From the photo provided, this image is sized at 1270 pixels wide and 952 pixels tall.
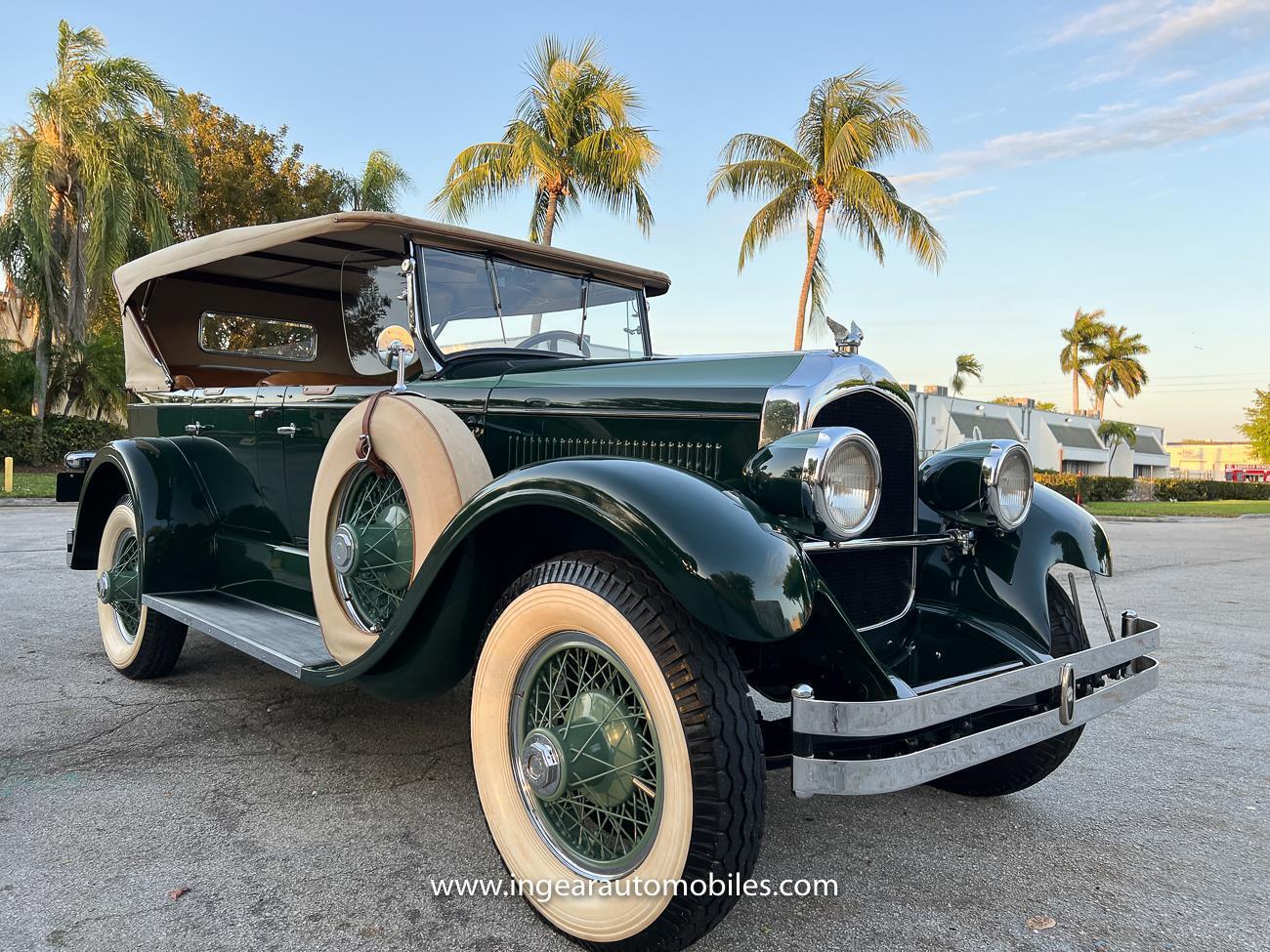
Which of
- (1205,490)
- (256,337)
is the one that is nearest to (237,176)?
(256,337)

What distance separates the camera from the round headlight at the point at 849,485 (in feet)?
6.82

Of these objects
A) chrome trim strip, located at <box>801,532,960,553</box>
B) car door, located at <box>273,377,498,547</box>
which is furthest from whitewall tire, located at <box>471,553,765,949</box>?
car door, located at <box>273,377,498,547</box>

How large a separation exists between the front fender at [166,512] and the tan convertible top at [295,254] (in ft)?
1.96

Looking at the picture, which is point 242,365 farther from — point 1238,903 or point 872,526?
point 1238,903

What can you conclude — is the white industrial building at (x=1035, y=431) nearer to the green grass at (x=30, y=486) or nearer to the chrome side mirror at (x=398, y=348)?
the green grass at (x=30, y=486)

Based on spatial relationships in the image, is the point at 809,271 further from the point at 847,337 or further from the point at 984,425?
the point at 984,425

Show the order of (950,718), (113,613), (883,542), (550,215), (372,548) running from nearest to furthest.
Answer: (950,718) < (883,542) < (372,548) < (113,613) < (550,215)

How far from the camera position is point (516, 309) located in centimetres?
352

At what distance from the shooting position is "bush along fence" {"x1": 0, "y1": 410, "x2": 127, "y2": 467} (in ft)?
63.7

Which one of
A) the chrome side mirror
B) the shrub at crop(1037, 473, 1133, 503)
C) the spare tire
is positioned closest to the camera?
the spare tire

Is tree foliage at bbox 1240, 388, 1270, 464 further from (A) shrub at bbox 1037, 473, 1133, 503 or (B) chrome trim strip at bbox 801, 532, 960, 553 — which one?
(B) chrome trim strip at bbox 801, 532, 960, 553

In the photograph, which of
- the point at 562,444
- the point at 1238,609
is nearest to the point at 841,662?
the point at 562,444

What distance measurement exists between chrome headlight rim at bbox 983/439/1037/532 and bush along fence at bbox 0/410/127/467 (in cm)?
2091

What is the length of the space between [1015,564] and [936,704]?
1061 mm
